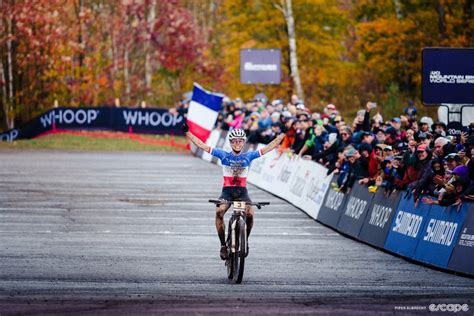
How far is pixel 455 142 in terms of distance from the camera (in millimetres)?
20016

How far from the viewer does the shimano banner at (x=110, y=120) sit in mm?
59188

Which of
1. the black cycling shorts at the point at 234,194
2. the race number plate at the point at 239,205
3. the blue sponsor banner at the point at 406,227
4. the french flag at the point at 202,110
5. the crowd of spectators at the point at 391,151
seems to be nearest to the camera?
the race number plate at the point at 239,205

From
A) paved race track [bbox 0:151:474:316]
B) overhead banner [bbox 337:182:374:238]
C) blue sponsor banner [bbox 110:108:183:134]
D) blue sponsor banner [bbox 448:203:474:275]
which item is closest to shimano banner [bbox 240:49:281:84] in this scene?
blue sponsor banner [bbox 110:108:183:134]

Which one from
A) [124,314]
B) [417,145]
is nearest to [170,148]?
[417,145]

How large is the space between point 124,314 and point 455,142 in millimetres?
8504

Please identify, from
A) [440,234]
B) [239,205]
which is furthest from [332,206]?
[239,205]

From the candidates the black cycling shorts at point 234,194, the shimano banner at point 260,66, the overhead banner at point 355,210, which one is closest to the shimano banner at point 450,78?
the overhead banner at point 355,210

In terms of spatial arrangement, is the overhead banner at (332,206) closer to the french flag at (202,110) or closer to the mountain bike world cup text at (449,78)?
the mountain bike world cup text at (449,78)

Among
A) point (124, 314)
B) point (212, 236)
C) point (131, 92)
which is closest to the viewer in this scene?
point (124, 314)

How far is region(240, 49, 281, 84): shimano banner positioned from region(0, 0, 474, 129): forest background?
4336mm

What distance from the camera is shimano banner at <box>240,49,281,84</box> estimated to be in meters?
53.4

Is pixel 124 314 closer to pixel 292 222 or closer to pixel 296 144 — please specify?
pixel 292 222

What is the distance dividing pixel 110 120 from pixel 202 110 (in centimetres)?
1781

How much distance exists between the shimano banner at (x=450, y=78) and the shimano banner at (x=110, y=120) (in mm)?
39176
